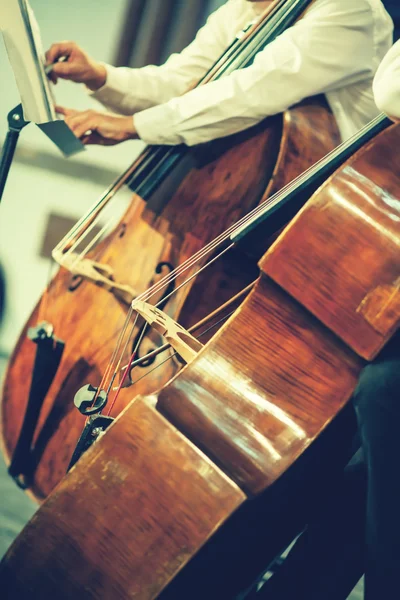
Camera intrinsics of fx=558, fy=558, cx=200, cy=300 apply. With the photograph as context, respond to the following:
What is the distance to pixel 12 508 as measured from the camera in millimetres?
1216

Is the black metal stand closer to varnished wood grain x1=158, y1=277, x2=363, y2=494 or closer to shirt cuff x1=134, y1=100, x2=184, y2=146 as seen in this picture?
shirt cuff x1=134, y1=100, x2=184, y2=146

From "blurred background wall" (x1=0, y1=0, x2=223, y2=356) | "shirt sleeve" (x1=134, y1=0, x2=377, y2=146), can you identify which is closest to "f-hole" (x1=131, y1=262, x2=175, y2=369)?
"shirt sleeve" (x1=134, y1=0, x2=377, y2=146)

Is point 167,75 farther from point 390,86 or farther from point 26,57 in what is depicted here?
point 390,86

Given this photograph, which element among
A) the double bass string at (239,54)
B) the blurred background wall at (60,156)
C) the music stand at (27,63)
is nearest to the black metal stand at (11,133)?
the music stand at (27,63)

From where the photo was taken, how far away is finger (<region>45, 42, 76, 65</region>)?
4.10ft

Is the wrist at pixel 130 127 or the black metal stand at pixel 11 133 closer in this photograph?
the black metal stand at pixel 11 133

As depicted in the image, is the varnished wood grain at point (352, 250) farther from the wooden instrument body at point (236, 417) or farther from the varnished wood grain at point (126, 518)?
the varnished wood grain at point (126, 518)

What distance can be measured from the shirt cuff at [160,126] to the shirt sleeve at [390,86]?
0.44 meters

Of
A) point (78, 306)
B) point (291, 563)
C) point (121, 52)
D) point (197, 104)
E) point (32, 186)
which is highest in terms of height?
point (121, 52)

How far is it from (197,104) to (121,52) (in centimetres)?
102

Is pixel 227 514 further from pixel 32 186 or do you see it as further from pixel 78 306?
pixel 32 186

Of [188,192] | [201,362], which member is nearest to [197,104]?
[188,192]

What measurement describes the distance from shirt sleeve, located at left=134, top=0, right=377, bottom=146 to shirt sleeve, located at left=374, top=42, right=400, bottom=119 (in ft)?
0.98

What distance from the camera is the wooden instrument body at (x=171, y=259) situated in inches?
38.9
